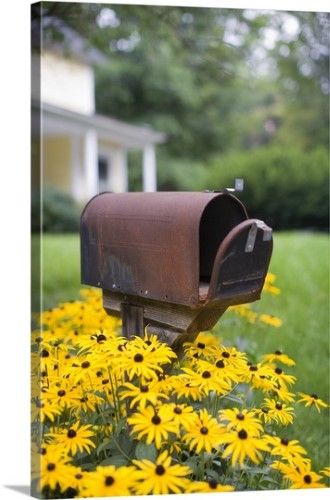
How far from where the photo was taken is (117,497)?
1.63 m

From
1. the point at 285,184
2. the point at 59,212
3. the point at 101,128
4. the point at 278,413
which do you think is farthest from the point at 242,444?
the point at 101,128

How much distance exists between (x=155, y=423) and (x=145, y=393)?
78 millimetres

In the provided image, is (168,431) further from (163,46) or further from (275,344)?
(163,46)

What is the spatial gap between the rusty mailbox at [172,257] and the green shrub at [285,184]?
5.36m

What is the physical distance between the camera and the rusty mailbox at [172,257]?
1.65 metres

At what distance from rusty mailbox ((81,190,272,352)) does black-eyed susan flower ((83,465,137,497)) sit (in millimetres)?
339

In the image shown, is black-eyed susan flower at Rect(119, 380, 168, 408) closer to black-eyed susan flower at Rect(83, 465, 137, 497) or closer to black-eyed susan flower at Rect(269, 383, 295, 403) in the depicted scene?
black-eyed susan flower at Rect(83, 465, 137, 497)

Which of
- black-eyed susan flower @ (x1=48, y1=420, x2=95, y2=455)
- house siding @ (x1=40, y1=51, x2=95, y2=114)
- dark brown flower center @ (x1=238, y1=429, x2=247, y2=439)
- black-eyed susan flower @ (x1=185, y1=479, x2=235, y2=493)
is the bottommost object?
black-eyed susan flower @ (x1=185, y1=479, x2=235, y2=493)

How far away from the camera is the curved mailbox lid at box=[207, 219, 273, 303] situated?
1.62 meters

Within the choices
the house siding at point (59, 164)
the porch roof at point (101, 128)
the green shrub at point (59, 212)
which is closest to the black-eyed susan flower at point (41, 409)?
the green shrub at point (59, 212)

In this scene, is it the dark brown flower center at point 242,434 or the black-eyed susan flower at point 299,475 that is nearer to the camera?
the dark brown flower center at point 242,434

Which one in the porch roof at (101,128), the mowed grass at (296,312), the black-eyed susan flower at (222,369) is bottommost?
the mowed grass at (296,312)

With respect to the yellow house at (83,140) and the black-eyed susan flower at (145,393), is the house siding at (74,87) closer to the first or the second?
the yellow house at (83,140)

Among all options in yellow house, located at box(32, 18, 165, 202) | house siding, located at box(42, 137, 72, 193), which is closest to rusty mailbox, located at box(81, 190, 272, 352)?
yellow house, located at box(32, 18, 165, 202)
